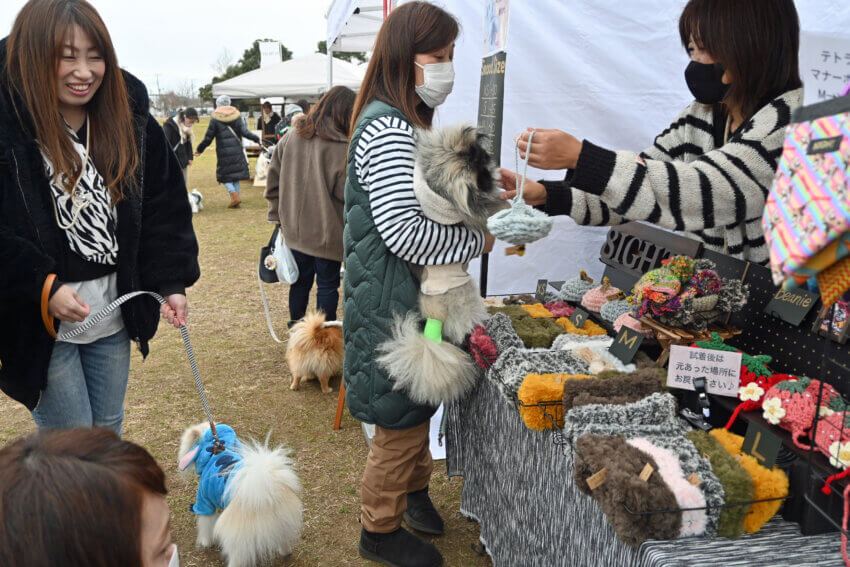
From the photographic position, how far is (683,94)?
302 cm

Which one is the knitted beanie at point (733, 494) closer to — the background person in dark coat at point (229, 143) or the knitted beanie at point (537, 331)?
the knitted beanie at point (537, 331)

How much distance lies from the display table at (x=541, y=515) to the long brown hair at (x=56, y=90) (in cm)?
134

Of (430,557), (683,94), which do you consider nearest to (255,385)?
(430,557)

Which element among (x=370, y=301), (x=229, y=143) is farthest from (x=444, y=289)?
(x=229, y=143)

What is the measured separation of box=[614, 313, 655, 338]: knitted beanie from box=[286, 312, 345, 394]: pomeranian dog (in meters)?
2.14

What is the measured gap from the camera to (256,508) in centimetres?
207

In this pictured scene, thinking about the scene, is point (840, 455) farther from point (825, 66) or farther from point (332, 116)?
point (332, 116)

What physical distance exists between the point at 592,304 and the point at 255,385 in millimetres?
2504

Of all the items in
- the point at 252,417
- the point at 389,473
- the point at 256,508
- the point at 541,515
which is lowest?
the point at 252,417

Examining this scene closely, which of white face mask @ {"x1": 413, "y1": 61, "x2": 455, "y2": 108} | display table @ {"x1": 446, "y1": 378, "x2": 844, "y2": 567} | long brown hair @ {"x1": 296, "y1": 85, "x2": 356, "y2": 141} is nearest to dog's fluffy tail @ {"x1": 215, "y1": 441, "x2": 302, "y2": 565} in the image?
display table @ {"x1": 446, "y1": 378, "x2": 844, "y2": 567}

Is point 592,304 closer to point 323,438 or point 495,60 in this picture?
point 495,60

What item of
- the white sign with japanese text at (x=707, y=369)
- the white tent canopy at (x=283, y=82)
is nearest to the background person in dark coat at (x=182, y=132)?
the white tent canopy at (x=283, y=82)

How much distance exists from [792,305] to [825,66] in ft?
2.91

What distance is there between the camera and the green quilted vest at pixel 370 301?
5.86 feet
